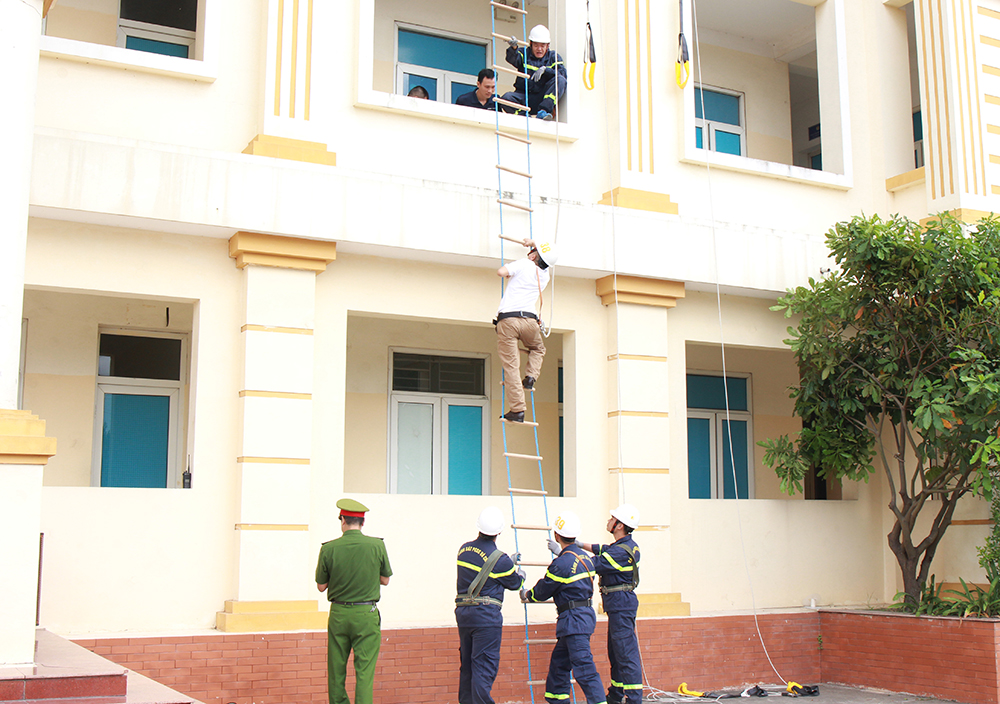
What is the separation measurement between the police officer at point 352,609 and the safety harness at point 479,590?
714 millimetres

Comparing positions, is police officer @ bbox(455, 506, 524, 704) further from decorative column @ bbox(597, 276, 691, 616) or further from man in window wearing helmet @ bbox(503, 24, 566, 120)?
man in window wearing helmet @ bbox(503, 24, 566, 120)

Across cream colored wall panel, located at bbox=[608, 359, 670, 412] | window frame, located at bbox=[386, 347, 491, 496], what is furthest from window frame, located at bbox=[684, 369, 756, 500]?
window frame, located at bbox=[386, 347, 491, 496]

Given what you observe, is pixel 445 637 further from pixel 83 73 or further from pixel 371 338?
pixel 83 73

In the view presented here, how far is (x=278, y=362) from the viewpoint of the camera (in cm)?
910

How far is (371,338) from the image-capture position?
477 inches

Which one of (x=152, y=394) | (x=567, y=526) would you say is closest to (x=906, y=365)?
(x=567, y=526)

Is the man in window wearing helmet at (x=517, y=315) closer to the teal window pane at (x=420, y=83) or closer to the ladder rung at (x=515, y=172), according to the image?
the ladder rung at (x=515, y=172)

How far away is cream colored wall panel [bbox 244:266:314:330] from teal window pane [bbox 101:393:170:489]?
2.80m

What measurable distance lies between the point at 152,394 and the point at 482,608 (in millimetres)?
5150

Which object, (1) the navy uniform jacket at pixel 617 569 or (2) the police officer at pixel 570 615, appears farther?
(1) the navy uniform jacket at pixel 617 569

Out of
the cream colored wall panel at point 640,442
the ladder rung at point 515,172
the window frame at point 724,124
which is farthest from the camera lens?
the window frame at point 724,124

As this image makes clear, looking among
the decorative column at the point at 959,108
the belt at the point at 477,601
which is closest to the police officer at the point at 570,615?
the belt at the point at 477,601

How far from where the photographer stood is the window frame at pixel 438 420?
12.0 meters

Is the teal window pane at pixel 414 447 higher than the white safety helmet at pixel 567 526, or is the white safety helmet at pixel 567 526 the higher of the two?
the teal window pane at pixel 414 447
